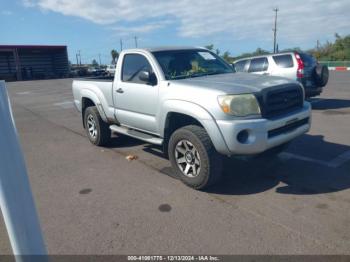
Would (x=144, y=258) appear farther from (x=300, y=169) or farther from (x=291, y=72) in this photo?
(x=291, y=72)

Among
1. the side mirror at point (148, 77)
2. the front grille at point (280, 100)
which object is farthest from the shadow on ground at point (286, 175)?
the side mirror at point (148, 77)

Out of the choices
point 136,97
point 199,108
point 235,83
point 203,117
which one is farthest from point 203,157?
point 136,97

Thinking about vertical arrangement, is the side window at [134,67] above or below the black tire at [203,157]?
above

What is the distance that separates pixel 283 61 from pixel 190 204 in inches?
315

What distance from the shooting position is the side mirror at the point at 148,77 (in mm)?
4379

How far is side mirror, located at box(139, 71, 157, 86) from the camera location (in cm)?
438

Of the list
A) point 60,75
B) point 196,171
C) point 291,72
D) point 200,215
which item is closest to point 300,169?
point 196,171

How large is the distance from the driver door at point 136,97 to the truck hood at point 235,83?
0.56 meters

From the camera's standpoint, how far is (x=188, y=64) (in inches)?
191

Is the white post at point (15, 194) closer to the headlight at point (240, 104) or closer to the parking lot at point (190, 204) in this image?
the parking lot at point (190, 204)

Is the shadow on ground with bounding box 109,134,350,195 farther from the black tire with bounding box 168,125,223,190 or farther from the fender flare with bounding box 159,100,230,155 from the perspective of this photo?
the fender flare with bounding box 159,100,230,155

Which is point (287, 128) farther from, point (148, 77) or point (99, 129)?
point (99, 129)

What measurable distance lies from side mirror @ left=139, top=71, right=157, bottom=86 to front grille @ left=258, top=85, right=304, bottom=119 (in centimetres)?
163

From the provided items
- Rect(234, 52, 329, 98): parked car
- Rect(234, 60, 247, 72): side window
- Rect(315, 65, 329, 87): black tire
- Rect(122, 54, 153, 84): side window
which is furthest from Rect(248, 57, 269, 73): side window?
Rect(122, 54, 153, 84): side window
